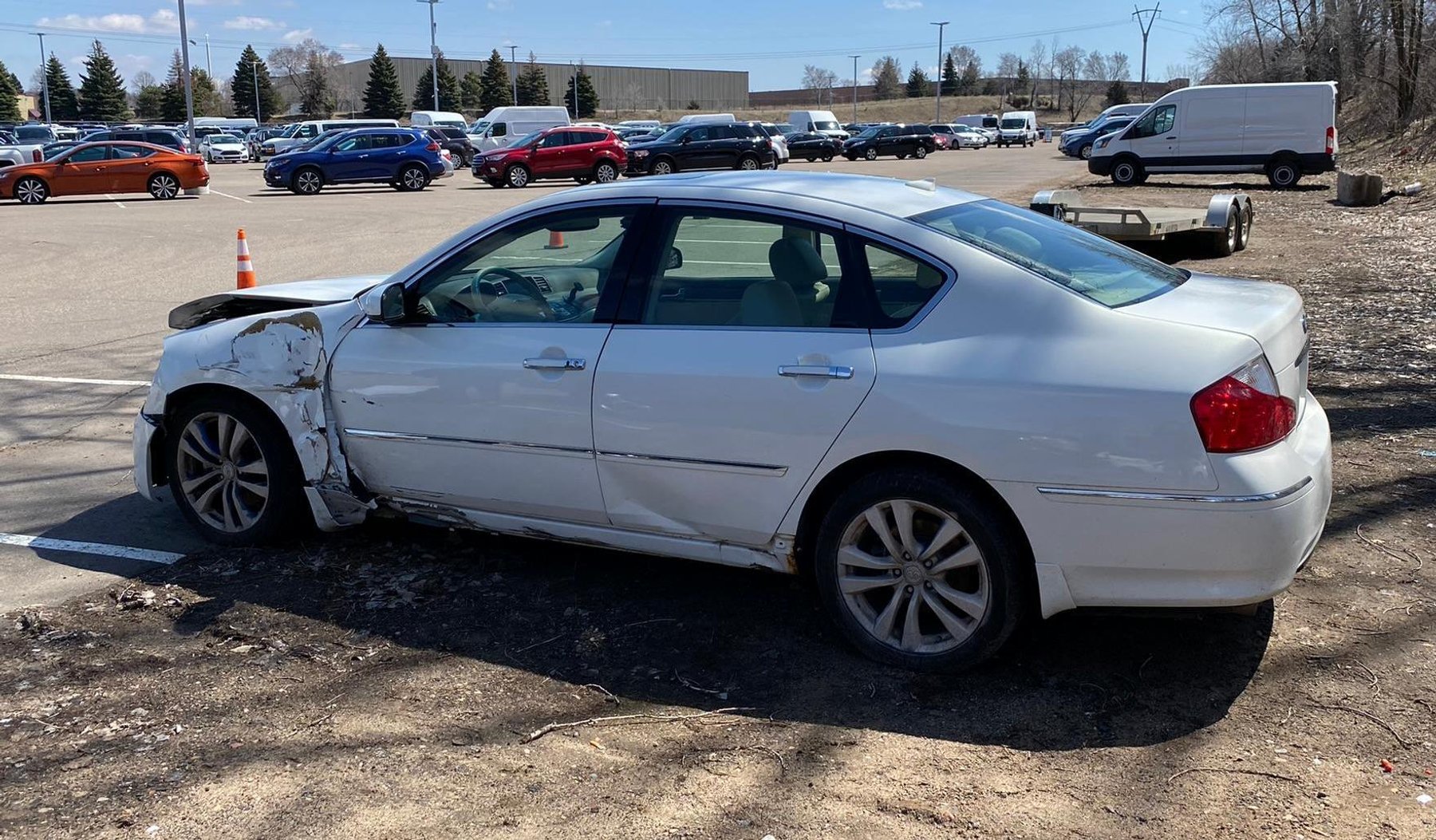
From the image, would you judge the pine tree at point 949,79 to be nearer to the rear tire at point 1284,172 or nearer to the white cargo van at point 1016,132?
the white cargo van at point 1016,132

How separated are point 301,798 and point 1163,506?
2.55m

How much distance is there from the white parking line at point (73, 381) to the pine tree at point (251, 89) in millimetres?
109030

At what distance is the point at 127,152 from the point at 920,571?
101ft

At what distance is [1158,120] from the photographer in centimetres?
3109

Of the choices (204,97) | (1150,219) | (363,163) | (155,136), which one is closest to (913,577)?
(1150,219)

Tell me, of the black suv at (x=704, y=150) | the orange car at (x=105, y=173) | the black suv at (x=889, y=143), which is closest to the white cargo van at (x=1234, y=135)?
the black suv at (x=704, y=150)

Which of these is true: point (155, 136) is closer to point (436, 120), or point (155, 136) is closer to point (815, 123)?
point (436, 120)

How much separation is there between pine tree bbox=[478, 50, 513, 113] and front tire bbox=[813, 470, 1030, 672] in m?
112

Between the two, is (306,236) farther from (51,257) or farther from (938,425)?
(938,425)

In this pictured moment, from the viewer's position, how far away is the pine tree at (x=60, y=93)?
106 metres

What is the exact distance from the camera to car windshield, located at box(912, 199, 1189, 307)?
13.0 ft

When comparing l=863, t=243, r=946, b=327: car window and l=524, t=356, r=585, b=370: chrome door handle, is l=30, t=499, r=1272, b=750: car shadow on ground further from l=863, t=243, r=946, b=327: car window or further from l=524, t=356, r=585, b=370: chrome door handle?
l=863, t=243, r=946, b=327: car window

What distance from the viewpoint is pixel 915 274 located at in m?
3.93

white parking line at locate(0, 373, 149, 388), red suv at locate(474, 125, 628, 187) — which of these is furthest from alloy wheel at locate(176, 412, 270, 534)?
red suv at locate(474, 125, 628, 187)
